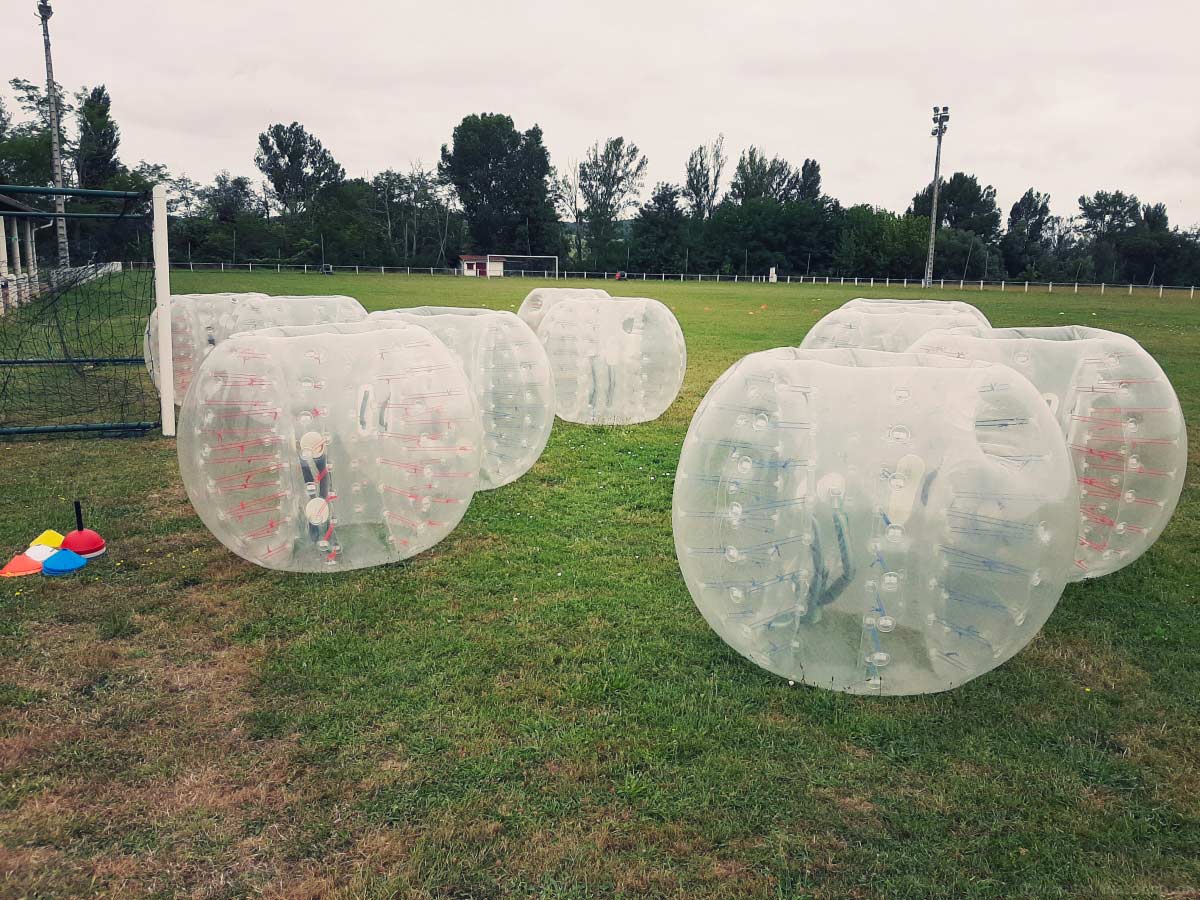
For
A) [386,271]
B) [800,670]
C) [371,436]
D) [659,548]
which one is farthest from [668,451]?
[386,271]

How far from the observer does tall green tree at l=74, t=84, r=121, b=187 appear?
57.4 m

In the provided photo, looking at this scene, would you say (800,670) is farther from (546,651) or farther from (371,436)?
(371,436)

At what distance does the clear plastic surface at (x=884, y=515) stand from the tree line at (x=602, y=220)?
55.6 metres

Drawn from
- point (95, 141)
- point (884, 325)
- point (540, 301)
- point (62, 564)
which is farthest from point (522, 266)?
point (62, 564)

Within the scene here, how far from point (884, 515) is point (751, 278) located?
64932 millimetres

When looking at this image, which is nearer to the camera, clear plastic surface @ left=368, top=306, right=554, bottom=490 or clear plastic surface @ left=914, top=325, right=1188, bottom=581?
clear plastic surface @ left=914, top=325, right=1188, bottom=581

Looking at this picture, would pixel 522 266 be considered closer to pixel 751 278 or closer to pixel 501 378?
pixel 751 278

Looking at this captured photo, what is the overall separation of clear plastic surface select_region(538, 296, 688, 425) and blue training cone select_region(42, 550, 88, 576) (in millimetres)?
5141

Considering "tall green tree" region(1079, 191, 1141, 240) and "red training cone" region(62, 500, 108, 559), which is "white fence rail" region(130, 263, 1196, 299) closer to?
"tall green tree" region(1079, 191, 1141, 240)

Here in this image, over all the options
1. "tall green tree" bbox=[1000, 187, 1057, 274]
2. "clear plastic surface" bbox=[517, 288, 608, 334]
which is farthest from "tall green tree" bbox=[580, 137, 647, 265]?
"clear plastic surface" bbox=[517, 288, 608, 334]

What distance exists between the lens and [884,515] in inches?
141

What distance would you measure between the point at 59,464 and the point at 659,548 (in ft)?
19.2

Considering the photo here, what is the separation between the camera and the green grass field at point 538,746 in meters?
2.94

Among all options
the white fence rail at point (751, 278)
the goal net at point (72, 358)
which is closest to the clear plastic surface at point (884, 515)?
the goal net at point (72, 358)
